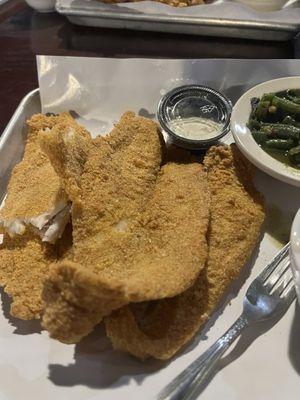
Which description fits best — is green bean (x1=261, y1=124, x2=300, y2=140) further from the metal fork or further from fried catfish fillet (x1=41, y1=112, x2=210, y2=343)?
the metal fork

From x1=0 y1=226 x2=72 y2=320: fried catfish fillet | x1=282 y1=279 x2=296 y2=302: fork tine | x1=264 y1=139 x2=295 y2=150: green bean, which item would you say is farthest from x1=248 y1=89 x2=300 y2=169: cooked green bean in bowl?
x1=0 y1=226 x2=72 y2=320: fried catfish fillet

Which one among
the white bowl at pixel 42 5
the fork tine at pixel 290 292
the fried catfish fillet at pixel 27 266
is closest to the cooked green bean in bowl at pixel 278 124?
the fork tine at pixel 290 292

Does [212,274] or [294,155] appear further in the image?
[294,155]

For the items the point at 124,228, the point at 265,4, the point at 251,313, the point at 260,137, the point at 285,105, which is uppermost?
the point at 265,4

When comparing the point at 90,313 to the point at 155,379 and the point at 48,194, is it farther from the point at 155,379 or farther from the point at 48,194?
the point at 48,194

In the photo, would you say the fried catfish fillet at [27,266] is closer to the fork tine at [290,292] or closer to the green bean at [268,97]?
the fork tine at [290,292]

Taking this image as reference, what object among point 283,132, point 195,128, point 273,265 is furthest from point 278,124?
point 273,265

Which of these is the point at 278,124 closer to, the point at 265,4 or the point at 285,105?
the point at 285,105
